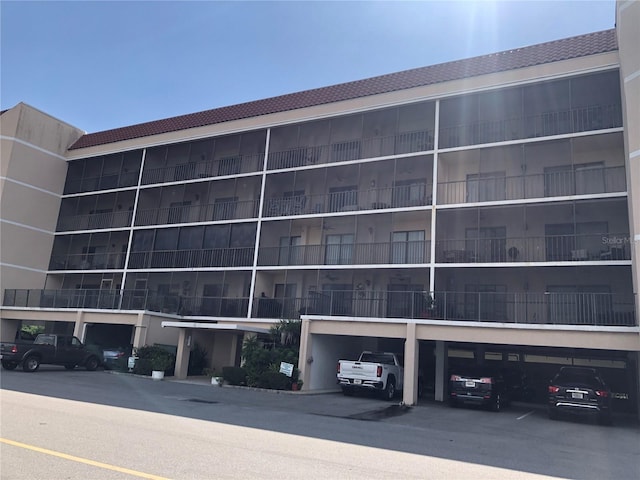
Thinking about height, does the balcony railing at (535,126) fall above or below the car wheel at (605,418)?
above

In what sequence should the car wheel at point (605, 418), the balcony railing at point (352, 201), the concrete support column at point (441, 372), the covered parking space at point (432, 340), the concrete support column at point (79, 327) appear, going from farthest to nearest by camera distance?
the concrete support column at point (79, 327) < the balcony railing at point (352, 201) < the concrete support column at point (441, 372) < the covered parking space at point (432, 340) < the car wheel at point (605, 418)

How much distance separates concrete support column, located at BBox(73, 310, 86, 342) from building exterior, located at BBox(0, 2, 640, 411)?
0.30 m

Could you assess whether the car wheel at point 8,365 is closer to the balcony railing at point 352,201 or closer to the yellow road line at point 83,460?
the balcony railing at point 352,201

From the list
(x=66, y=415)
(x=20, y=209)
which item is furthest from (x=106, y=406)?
(x=20, y=209)

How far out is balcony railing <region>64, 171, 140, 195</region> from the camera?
33250 mm

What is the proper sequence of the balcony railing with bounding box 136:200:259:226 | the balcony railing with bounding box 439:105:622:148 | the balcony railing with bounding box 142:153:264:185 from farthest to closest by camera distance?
the balcony railing with bounding box 142:153:264:185
the balcony railing with bounding box 136:200:259:226
the balcony railing with bounding box 439:105:622:148

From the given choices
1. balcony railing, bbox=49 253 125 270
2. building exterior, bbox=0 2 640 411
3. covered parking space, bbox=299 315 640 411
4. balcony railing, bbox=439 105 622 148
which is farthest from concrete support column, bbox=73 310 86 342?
balcony railing, bbox=439 105 622 148

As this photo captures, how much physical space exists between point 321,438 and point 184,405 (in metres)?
5.44

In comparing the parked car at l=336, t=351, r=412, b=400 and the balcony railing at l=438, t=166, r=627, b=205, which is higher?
the balcony railing at l=438, t=166, r=627, b=205

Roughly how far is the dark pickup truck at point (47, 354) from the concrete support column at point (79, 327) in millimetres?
2687

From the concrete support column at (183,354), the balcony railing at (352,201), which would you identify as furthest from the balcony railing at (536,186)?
the concrete support column at (183,354)

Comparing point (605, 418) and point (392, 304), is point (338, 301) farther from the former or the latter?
point (605, 418)

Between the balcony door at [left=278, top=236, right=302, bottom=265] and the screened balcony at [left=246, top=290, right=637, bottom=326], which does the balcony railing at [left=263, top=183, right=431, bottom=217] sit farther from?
the screened balcony at [left=246, top=290, right=637, bottom=326]

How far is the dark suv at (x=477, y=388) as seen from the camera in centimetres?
1723
